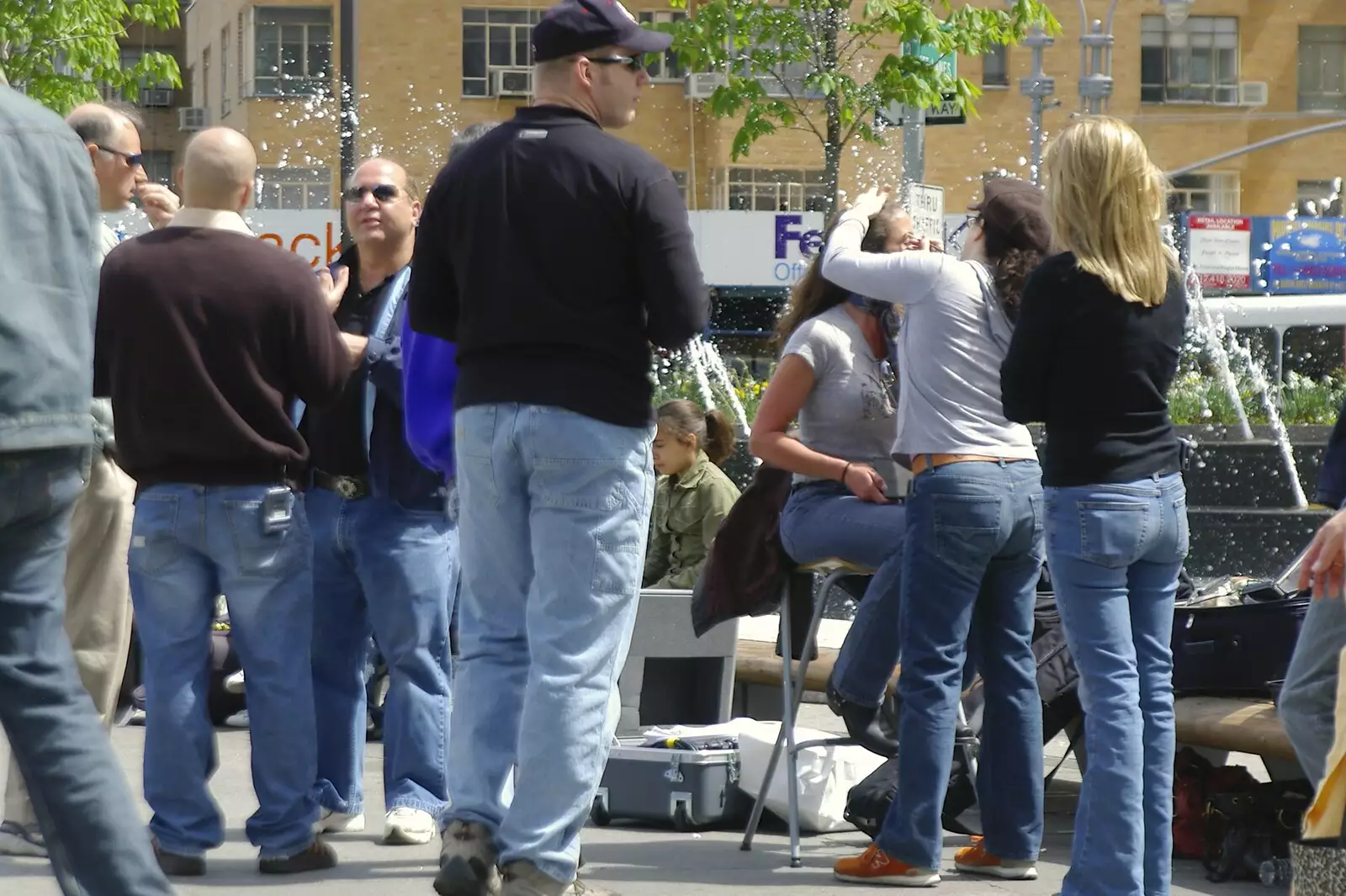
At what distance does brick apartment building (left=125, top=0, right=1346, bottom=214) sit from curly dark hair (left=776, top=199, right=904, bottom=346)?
33.1m

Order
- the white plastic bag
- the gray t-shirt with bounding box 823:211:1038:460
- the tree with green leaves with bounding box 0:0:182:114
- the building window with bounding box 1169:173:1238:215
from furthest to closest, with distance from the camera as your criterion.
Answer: the building window with bounding box 1169:173:1238:215
the tree with green leaves with bounding box 0:0:182:114
the white plastic bag
the gray t-shirt with bounding box 823:211:1038:460

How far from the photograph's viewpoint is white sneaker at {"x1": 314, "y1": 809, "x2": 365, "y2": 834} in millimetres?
6238

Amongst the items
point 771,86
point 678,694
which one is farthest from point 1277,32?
point 678,694

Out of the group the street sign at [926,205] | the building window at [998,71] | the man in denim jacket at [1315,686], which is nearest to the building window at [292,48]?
the building window at [998,71]

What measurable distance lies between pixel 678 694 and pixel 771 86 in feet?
118

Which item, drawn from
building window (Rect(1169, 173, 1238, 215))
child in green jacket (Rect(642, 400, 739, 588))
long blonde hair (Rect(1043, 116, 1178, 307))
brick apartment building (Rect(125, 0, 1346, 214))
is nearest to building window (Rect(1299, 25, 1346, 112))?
brick apartment building (Rect(125, 0, 1346, 214))

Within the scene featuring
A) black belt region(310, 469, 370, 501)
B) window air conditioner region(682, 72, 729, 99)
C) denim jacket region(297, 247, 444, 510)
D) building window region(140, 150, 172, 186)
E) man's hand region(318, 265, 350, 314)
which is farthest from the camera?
building window region(140, 150, 172, 186)

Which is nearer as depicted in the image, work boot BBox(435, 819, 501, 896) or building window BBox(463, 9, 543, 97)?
work boot BBox(435, 819, 501, 896)

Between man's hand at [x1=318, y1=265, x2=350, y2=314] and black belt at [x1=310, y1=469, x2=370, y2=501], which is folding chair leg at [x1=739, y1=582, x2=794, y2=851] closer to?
Result: black belt at [x1=310, y1=469, x2=370, y2=501]

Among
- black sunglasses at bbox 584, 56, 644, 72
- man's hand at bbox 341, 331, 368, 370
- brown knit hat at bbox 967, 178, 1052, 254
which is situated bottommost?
man's hand at bbox 341, 331, 368, 370

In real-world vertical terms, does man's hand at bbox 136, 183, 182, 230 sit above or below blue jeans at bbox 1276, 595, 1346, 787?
above

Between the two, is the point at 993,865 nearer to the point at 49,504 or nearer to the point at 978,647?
the point at 978,647

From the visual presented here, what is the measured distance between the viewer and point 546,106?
493 centimetres

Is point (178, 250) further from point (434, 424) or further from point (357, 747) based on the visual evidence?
point (357, 747)
